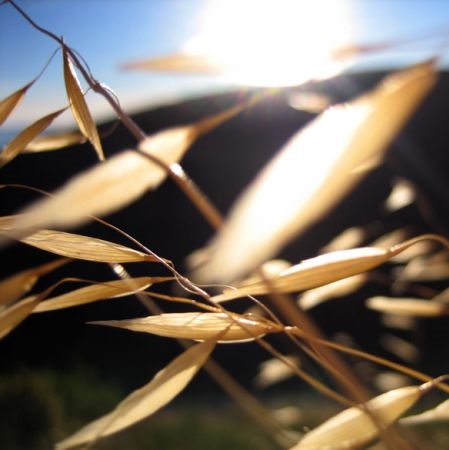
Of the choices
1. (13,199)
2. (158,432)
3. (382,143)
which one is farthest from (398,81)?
(13,199)

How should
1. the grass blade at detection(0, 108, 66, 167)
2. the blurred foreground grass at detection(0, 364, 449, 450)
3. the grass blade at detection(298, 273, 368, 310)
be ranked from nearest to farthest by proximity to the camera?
the grass blade at detection(0, 108, 66, 167) → the grass blade at detection(298, 273, 368, 310) → the blurred foreground grass at detection(0, 364, 449, 450)

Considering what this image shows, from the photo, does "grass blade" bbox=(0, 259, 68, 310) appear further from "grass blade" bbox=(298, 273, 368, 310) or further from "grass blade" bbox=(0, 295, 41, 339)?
"grass blade" bbox=(298, 273, 368, 310)

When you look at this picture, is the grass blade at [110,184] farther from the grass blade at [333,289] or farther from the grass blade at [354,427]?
the grass blade at [333,289]

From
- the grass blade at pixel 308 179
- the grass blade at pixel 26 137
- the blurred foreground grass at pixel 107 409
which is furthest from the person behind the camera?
the blurred foreground grass at pixel 107 409

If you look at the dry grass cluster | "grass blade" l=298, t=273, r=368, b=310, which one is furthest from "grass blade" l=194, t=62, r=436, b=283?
"grass blade" l=298, t=273, r=368, b=310

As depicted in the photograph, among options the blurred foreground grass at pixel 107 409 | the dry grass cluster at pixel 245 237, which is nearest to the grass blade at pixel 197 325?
the dry grass cluster at pixel 245 237

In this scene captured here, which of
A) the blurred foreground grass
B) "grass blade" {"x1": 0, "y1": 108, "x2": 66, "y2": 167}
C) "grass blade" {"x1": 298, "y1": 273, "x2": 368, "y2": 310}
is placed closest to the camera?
"grass blade" {"x1": 0, "y1": 108, "x2": 66, "y2": 167}

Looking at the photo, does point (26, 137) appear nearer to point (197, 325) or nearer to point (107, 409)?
point (197, 325)
